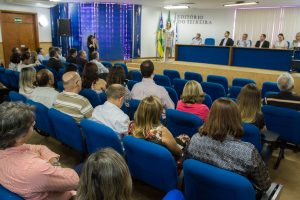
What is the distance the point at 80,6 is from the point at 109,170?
11.2 m

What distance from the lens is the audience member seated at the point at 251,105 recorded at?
262cm

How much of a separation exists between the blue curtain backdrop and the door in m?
0.87

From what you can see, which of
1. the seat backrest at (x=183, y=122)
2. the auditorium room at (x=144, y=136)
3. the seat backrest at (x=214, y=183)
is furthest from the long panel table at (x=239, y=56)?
the seat backrest at (x=214, y=183)

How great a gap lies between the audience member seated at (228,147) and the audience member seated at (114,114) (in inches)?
31.4

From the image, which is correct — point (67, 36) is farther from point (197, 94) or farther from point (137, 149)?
point (137, 149)

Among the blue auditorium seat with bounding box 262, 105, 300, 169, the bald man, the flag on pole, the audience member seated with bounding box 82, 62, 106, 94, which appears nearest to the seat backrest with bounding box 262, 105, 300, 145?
the blue auditorium seat with bounding box 262, 105, 300, 169

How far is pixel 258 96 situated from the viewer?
8.66ft

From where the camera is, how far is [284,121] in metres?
2.94

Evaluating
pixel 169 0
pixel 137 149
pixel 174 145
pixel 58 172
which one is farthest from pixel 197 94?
pixel 169 0

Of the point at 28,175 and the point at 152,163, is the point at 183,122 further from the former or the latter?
the point at 28,175

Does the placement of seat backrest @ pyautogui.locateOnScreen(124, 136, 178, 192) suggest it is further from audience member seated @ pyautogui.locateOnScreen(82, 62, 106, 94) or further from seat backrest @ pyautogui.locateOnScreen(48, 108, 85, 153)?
audience member seated @ pyautogui.locateOnScreen(82, 62, 106, 94)

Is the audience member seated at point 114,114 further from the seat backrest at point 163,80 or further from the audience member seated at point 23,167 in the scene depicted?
the seat backrest at point 163,80

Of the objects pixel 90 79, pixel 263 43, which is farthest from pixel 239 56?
pixel 90 79

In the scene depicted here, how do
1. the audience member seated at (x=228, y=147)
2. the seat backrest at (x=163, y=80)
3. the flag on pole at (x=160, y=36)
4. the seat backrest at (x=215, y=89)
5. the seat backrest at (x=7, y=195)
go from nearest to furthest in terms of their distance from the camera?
the seat backrest at (x=7, y=195), the audience member seated at (x=228, y=147), the seat backrest at (x=215, y=89), the seat backrest at (x=163, y=80), the flag on pole at (x=160, y=36)
